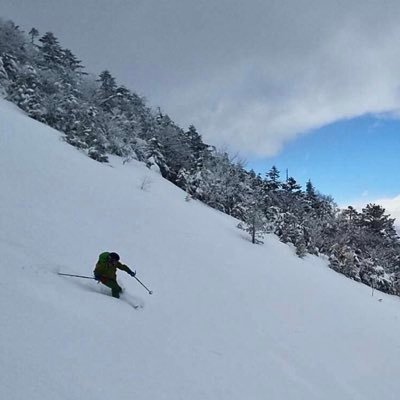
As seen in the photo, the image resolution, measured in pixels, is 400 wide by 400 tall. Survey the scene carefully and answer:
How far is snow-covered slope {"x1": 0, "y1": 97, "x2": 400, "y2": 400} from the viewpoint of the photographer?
442 cm

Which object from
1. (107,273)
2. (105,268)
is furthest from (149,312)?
(105,268)

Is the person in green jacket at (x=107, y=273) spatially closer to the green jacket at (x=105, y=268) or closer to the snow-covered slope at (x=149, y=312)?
the green jacket at (x=105, y=268)

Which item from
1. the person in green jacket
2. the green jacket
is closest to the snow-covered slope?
the person in green jacket

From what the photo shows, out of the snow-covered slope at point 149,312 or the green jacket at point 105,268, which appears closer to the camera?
the snow-covered slope at point 149,312

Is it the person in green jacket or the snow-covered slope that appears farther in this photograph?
the person in green jacket

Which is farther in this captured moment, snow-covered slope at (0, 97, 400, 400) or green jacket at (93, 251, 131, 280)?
green jacket at (93, 251, 131, 280)

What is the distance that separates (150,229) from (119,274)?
18.5 ft

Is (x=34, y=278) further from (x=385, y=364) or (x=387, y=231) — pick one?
(x=387, y=231)

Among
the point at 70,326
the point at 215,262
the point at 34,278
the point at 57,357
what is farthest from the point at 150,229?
the point at 57,357

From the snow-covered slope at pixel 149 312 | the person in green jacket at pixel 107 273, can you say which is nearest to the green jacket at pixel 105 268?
the person in green jacket at pixel 107 273

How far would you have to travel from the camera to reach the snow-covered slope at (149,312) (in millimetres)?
4418

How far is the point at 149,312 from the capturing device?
7.43 meters

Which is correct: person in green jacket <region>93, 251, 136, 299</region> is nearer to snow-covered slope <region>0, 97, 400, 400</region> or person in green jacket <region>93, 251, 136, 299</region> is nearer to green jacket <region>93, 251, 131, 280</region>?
green jacket <region>93, 251, 131, 280</region>

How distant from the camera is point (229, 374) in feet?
20.5
